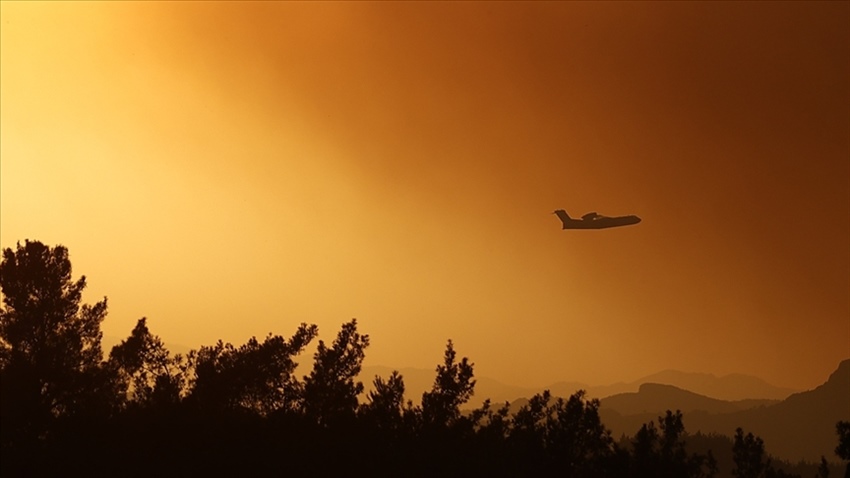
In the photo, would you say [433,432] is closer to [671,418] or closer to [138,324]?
[671,418]

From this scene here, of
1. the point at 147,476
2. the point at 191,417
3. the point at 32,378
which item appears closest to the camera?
the point at 147,476

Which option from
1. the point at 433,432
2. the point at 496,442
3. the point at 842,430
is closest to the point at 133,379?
the point at 433,432

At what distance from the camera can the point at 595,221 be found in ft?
376

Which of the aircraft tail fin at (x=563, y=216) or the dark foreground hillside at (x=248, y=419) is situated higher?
the aircraft tail fin at (x=563, y=216)

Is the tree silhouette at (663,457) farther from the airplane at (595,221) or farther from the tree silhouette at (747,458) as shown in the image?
the airplane at (595,221)

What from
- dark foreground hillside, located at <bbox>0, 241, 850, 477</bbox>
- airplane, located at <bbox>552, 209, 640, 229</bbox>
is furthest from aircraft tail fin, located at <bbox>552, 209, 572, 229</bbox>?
dark foreground hillside, located at <bbox>0, 241, 850, 477</bbox>

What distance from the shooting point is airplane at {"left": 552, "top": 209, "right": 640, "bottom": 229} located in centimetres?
10994

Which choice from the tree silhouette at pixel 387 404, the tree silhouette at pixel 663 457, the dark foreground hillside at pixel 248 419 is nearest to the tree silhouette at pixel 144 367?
the dark foreground hillside at pixel 248 419

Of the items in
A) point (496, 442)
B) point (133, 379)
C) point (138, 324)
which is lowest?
point (496, 442)

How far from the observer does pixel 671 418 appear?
47812 mm

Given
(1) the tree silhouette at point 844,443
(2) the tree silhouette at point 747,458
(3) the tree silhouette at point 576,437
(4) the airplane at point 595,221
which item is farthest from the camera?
(4) the airplane at point 595,221

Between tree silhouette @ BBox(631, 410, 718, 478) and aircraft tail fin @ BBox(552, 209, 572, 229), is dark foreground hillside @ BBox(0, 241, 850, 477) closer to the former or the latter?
tree silhouette @ BBox(631, 410, 718, 478)

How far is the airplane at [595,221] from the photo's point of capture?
361 ft

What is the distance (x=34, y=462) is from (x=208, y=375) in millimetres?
12608
